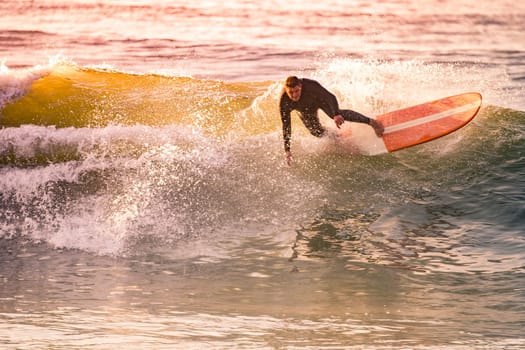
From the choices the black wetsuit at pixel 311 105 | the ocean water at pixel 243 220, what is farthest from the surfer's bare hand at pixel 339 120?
the ocean water at pixel 243 220

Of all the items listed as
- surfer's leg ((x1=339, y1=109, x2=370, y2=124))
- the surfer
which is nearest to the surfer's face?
the surfer

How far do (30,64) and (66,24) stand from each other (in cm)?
874

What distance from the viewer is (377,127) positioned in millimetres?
12070

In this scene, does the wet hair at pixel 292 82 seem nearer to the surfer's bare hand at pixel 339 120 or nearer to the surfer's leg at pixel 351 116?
the surfer's bare hand at pixel 339 120

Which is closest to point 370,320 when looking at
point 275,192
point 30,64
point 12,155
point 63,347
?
point 63,347

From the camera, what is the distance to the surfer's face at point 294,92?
11141 mm

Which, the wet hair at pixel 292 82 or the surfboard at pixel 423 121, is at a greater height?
the wet hair at pixel 292 82

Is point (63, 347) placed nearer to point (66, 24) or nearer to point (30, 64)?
point (30, 64)

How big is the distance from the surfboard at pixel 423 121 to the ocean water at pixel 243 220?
367mm

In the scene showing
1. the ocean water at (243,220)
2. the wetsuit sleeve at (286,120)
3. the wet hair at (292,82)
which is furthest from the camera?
the wetsuit sleeve at (286,120)

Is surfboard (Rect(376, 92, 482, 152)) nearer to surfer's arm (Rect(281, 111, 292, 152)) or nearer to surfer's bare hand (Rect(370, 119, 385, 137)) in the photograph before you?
surfer's bare hand (Rect(370, 119, 385, 137))

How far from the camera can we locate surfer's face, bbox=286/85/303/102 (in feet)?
36.6

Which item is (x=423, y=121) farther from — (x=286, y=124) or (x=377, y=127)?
(x=286, y=124)

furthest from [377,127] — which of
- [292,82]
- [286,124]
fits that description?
[292,82]
